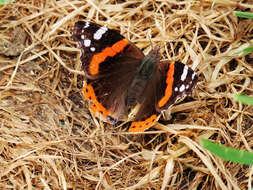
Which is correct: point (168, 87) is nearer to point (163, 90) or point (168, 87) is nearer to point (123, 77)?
point (163, 90)

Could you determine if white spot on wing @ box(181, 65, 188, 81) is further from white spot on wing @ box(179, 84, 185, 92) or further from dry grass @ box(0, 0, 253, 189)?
dry grass @ box(0, 0, 253, 189)

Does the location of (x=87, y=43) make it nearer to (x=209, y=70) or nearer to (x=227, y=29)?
(x=209, y=70)

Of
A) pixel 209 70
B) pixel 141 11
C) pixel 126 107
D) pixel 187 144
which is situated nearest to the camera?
pixel 187 144

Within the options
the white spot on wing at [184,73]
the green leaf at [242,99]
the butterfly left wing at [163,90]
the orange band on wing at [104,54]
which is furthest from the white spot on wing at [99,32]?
the green leaf at [242,99]

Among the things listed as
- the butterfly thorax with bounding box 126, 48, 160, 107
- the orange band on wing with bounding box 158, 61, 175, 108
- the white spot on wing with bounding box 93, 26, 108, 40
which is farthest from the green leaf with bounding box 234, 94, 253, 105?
the white spot on wing with bounding box 93, 26, 108, 40

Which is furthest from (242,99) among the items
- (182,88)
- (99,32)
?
(99,32)

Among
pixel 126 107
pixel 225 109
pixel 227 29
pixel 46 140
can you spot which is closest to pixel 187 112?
pixel 225 109
